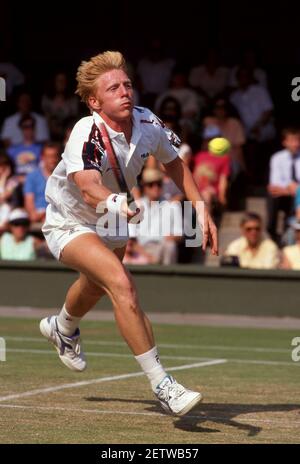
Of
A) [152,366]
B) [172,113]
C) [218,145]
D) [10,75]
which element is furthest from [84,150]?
[10,75]

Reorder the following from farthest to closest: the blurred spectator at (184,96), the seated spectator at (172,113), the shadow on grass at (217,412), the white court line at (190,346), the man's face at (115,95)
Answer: the blurred spectator at (184,96), the seated spectator at (172,113), the white court line at (190,346), the man's face at (115,95), the shadow on grass at (217,412)

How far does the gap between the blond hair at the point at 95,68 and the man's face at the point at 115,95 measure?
4cm

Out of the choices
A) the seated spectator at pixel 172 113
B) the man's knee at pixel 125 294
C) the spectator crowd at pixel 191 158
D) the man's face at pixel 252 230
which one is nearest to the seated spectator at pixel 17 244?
the spectator crowd at pixel 191 158

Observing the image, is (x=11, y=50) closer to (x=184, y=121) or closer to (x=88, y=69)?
(x=184, y=121)

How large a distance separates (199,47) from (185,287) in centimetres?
669

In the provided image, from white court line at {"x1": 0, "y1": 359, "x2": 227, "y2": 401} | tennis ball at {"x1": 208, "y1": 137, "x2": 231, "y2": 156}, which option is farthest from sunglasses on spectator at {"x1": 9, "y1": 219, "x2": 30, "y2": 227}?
tennis ball at {"x1": 208, "y1": 137, "x2": 231, "y2": 156}

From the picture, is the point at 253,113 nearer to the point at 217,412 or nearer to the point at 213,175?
the point at 213,175

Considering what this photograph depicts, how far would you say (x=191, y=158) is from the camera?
17.5 meters

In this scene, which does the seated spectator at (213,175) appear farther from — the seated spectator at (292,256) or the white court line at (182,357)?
the white court line at (182,357)

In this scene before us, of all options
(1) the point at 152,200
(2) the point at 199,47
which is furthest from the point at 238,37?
(1) the point at 152,200

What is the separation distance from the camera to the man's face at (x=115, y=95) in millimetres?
8500

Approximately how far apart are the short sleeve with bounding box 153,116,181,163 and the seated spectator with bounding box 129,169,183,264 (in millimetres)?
7351

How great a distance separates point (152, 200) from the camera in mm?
16703

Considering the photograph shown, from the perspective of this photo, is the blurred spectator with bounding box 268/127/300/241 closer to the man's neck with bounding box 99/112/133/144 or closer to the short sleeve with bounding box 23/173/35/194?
the short sleeve with bounding box 23/173/35/194
